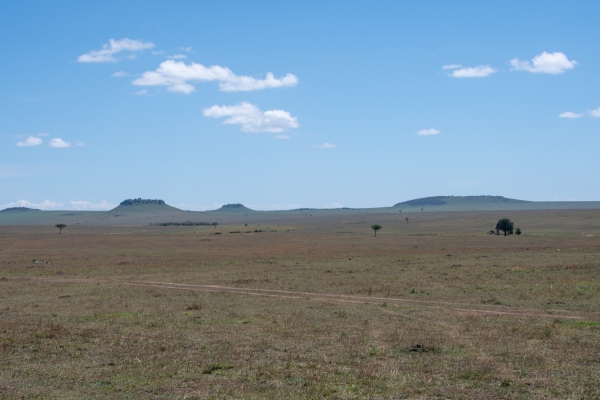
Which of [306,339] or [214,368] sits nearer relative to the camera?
[214,368]

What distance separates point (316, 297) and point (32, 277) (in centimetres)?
2437

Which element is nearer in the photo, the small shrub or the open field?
the open field

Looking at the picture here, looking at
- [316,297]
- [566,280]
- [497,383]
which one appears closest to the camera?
[497,383]

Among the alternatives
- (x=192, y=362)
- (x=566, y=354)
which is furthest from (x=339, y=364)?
(x=566, y=354)

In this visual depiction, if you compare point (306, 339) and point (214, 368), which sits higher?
point (214, 368)

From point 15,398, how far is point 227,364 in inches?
182

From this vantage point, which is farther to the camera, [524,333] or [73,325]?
[73,325]

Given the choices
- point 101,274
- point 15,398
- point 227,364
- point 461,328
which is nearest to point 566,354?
point 461,328

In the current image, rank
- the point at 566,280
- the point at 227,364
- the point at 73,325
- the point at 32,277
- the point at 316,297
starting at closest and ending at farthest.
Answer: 1. the point at 227,364
2. the point at 73,325
3. the point at 316,297
4. the point at 566,280
5. the point at 32,277

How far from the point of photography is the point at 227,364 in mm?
13797

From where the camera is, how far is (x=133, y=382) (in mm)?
12148

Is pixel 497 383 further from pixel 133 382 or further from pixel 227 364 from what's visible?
pixel 133 382

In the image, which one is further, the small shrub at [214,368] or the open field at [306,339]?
the small shrub at [214,368]

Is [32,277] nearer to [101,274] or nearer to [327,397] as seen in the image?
[101,274]
